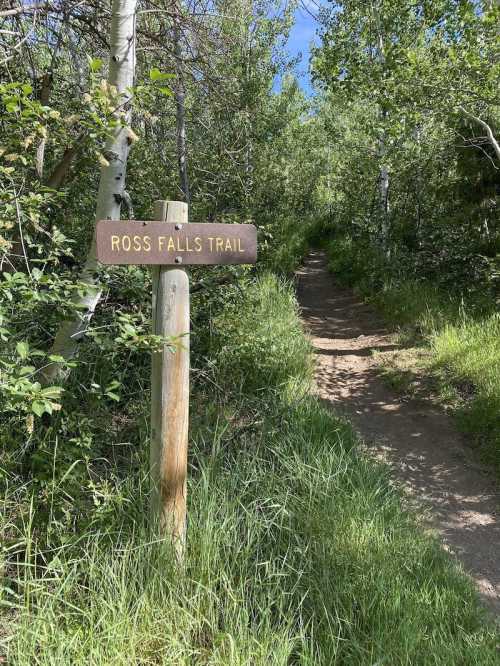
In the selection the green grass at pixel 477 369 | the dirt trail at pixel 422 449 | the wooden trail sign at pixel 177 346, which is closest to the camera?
the wooden trail sign at pixel 177 346

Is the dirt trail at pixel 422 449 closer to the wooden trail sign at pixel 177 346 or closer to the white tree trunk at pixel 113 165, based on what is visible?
the wooden trail sign at pixel 177 346

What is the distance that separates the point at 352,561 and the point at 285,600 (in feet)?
1.48

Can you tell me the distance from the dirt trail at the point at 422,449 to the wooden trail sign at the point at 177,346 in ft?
6.43

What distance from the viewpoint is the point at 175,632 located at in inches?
77.4

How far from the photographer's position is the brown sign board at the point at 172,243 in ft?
6.63

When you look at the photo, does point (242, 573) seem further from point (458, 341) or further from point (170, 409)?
point (458, 341)

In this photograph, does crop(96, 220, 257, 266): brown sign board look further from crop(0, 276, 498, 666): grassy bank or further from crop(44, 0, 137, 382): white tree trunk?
crop(0, 276, 498, 666): grassy bank

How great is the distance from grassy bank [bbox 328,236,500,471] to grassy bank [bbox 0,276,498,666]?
172cm

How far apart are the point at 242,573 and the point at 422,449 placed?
8.92ft

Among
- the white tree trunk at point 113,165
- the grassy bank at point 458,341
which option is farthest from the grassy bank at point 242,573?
the grassy bank at point 458,341

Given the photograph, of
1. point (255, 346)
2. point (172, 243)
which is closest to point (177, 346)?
point (172, 243)

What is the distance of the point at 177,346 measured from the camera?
2186mm

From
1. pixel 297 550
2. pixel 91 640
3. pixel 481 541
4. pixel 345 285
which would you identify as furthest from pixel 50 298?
pixel 345 285

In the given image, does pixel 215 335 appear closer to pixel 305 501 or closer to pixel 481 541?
pixel 305 501
